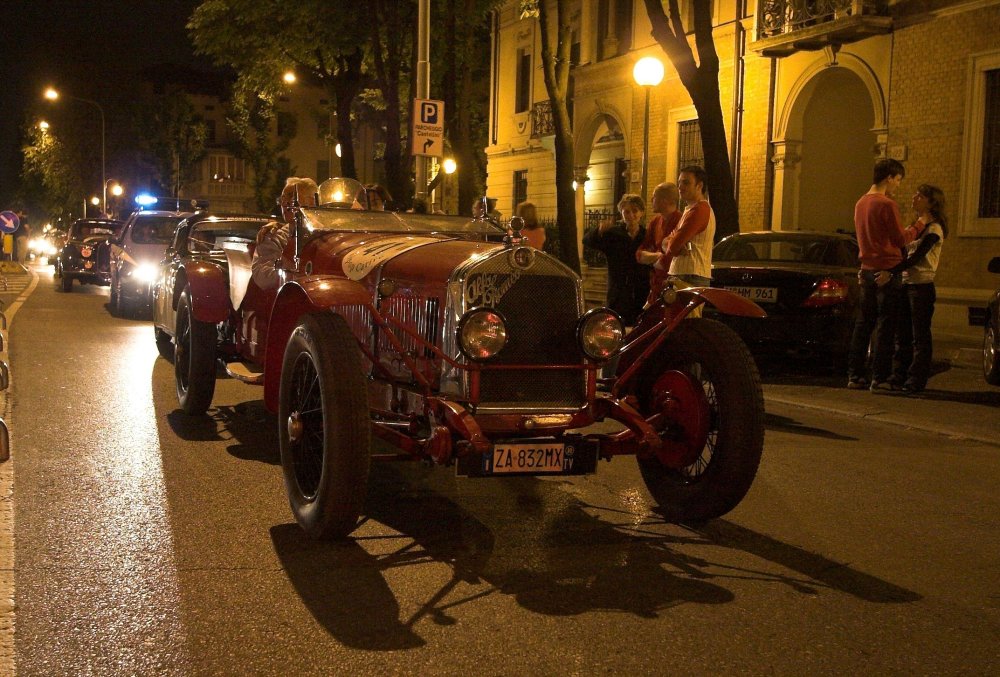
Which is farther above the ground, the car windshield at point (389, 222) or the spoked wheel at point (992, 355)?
the car windshield at point (389, 222)

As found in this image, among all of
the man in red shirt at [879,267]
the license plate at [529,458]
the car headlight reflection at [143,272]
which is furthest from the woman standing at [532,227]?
the car headlight reflection at [143,272]

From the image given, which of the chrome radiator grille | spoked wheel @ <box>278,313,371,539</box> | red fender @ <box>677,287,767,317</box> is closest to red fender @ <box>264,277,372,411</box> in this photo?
spoked wheel @ <box>278,313,371,539</box>

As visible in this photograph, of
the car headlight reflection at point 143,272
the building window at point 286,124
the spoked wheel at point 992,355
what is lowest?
the spoked wheel at point 992,355

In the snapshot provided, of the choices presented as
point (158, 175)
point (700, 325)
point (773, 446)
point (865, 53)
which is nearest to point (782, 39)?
point (865, 53)

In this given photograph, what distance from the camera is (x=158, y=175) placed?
8019cm

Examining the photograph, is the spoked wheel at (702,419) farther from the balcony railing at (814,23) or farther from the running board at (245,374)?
the balcony railing at (814,23)

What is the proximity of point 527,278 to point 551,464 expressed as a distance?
91cm

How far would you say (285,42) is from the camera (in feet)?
104

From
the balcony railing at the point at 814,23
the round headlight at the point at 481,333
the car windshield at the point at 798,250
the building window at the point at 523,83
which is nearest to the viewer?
the round headlight at the point at 481,333

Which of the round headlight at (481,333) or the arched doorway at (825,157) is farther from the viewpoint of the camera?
the arched doorway at (825,157)

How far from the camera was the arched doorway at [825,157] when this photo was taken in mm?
22078

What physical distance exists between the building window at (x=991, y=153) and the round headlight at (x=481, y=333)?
14.2 metres

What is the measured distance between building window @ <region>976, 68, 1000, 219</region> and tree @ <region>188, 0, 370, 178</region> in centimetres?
1633

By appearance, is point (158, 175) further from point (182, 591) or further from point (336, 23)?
point (182, 591)
